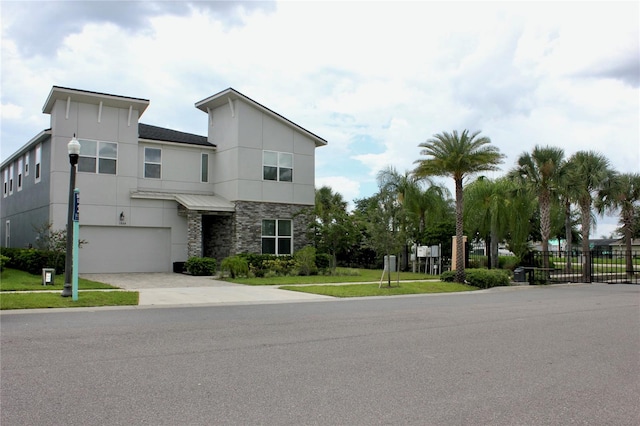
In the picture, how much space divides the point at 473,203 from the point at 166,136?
19.0 metres

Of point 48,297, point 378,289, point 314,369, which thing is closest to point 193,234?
point 378,289

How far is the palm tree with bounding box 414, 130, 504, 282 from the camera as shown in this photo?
938 inches

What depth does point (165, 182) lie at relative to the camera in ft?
90.1

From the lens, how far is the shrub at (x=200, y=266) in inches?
974

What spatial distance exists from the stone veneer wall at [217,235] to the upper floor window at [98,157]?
19.2 feet

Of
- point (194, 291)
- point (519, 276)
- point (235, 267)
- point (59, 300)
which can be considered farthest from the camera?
point (519, 276)

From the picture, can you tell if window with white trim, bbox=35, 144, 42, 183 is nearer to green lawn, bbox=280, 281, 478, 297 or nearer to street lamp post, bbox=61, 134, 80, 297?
street lamp post, bbox=61, 134, 80, 297

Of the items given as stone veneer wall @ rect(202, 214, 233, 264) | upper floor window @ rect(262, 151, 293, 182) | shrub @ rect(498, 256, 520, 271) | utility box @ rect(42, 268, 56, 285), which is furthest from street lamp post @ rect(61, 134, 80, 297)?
shrub @ rect(498, 256, 520, 271)

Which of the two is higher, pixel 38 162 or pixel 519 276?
pixel 38 162

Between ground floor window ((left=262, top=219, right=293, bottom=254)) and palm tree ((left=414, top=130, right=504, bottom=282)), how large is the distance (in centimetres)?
837

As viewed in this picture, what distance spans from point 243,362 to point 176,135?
Result: 78.7 feet

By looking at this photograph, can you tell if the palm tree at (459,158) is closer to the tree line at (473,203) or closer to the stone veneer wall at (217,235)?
the tree line at (473,203)

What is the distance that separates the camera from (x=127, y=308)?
13.8 metres

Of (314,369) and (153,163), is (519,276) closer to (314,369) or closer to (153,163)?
(153,163)
